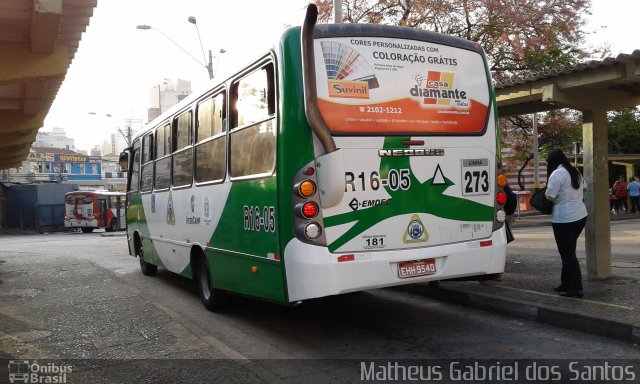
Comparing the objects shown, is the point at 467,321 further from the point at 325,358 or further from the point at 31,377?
the point at 31,377

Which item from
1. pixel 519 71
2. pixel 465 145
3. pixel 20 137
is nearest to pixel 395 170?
pixel 465 145

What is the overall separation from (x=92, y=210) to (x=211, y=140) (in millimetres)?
29385

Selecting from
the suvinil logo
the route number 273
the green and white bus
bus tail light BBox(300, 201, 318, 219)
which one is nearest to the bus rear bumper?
the green and white bus

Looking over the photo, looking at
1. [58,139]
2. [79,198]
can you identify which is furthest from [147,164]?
[58,139]

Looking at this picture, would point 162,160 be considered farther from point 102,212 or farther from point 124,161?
point 102,212

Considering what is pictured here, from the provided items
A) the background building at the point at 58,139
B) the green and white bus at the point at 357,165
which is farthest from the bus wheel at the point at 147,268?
the background building at the point at 58,139

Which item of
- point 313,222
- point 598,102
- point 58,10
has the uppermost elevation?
point 58,10

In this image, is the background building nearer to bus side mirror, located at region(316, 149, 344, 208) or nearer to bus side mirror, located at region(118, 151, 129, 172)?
bus side mirror, located at region(118, 151, 129, 172)

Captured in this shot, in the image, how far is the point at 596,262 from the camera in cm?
735

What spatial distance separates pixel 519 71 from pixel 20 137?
1626cm

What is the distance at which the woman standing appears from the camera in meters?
6.43

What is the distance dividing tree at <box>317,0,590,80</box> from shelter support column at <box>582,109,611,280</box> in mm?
11867

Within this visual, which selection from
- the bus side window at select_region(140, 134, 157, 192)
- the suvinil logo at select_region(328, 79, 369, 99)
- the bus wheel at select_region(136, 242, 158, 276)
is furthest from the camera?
the bus wheel at select_region(136, 242, 158, 276)

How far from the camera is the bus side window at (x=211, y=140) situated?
6.54 m
